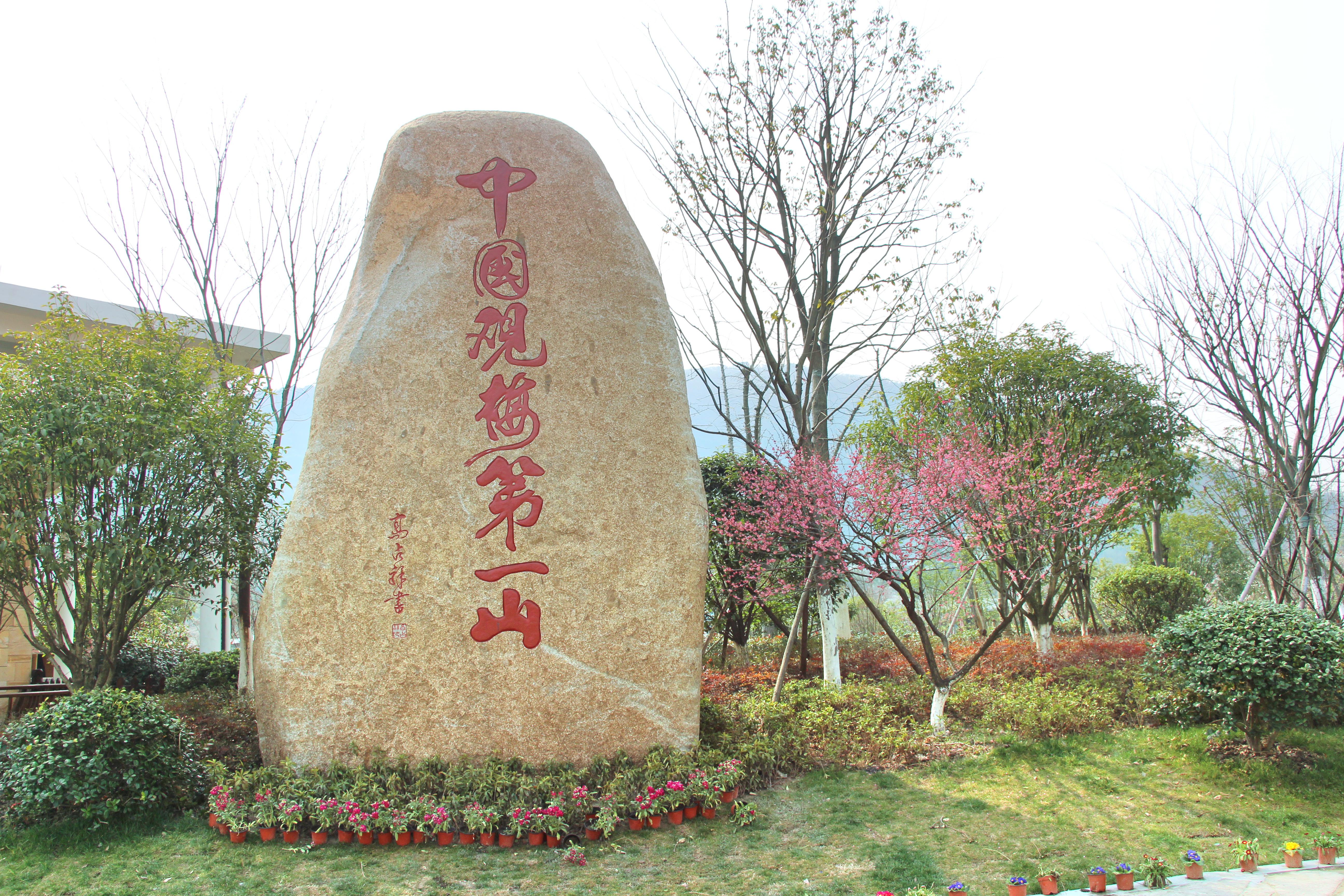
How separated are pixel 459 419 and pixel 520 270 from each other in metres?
1.10

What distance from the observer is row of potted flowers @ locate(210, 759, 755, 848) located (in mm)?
4473

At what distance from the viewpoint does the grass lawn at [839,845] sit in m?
4.03

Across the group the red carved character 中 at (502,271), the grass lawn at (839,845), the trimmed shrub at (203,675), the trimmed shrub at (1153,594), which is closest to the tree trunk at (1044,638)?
the trimmed shrub at (1153,594)

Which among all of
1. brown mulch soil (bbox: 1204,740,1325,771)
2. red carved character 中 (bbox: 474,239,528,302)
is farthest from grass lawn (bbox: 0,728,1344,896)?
red carved character 中 (bbox: 474,239,528,302)

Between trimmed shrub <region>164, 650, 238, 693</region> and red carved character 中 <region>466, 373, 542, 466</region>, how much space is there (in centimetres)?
605

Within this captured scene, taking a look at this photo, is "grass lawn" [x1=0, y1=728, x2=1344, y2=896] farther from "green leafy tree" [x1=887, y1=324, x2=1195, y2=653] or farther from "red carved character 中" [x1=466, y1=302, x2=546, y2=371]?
"green leafy tree" [x1=887, y1=324, x2=1195, y2=653]

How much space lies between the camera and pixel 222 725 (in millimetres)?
6453

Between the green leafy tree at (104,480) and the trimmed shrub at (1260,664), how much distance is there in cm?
722

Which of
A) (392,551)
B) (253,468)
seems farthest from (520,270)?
(253,468)

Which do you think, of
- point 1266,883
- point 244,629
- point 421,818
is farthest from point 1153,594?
point 244,629

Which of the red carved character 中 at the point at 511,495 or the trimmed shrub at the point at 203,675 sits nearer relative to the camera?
the red carved character 中 at the point at 511,495

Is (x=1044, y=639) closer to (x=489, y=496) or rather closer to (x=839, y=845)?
(x=839, y=845)

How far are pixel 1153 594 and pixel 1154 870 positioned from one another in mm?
8683

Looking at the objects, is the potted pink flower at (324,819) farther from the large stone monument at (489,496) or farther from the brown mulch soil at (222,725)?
the brown mulch soil at (222,725)
